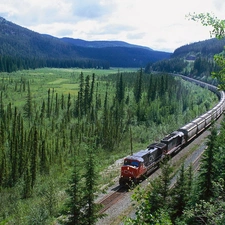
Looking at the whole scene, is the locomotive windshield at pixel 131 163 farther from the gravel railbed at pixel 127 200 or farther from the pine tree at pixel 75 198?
the pine tree at pixel 75 198

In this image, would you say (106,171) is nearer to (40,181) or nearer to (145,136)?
(40,181)

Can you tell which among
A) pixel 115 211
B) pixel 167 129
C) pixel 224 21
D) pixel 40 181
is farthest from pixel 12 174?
pixel 224 21

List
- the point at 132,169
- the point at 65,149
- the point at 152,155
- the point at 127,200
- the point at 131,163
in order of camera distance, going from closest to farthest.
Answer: the point at 127,200, the point at 132,169, the point at 131,163, the point at 152,155, the point at 65,149

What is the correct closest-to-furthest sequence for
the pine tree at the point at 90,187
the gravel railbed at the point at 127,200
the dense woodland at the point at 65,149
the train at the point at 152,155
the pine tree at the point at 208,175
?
the pine tree at the point at 90,187 → the dense woodland at the point at 65,149 → the pine tree at the point at 208,175 → the gravel railbed at the point at 127,200 → the train at the point at 152,155

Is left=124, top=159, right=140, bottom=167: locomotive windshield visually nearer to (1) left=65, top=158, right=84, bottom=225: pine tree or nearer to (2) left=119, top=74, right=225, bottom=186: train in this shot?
(2) left=119, top=74, right=225, bottom=186: train

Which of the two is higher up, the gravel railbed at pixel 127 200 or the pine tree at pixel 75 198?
the pine tree at pixel 75 198

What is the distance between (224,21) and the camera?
832cm

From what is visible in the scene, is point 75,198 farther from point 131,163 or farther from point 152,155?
point 152,155

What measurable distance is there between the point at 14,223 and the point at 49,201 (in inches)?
169

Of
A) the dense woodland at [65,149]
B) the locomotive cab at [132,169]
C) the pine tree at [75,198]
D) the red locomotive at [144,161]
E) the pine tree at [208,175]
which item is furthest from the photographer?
the red locomotive at [144,161]

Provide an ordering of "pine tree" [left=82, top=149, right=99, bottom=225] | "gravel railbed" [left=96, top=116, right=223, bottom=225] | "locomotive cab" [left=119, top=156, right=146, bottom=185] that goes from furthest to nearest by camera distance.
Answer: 1. "locomotive cab" [left=119, top=156, right=146, bottom=185]
2. "gravel railbed" [left=96, top=116, right=223, bottom=225]
3. "pine tree" [left=82, top=149, right=99, bottom=225]

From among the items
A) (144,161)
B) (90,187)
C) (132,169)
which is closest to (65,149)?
(144,161)

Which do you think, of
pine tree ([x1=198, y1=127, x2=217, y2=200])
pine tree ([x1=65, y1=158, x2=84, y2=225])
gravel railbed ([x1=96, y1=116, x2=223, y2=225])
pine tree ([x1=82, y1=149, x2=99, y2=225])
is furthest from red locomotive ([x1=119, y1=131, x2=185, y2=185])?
pine tree ([x1=65, y1=158, x2=84, y2=225])

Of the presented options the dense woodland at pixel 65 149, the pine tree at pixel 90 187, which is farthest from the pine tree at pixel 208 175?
the pine tree at pixel 90 187
